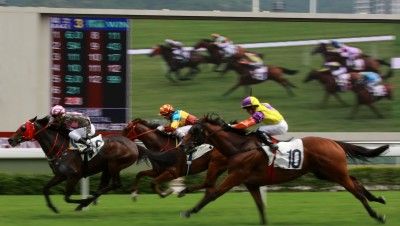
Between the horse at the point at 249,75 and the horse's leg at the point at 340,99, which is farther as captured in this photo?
the horse's leg at the point at 340,99

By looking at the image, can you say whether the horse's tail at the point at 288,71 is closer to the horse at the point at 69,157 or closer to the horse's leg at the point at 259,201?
the horse at the point at 69,157

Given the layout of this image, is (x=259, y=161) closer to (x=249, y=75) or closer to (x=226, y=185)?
(x=226, y=185)

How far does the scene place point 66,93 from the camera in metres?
15.4

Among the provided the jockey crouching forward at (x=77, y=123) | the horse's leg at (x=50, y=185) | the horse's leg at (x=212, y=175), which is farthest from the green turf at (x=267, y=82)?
the horse's leg at (x=50, y=185)

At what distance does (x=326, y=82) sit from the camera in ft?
52.4

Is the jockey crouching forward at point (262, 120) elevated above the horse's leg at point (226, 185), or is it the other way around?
the jockey crouching forward at point (262, 120)

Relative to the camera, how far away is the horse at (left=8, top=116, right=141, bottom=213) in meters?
10.1

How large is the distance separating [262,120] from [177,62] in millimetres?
6605

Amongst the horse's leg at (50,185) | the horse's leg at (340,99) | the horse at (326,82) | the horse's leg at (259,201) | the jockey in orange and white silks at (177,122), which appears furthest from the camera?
the horse's leg at (340,99)

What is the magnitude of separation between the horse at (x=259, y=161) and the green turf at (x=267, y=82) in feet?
21.6

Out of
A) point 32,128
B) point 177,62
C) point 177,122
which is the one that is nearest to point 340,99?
point 177,62

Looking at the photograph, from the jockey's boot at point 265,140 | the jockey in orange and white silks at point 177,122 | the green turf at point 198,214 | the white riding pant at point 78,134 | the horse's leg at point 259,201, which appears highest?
the jockey's boot at point 265,140

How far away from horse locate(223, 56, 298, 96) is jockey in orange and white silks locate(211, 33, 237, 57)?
14 centimetres

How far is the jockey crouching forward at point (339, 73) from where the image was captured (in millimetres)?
15930
